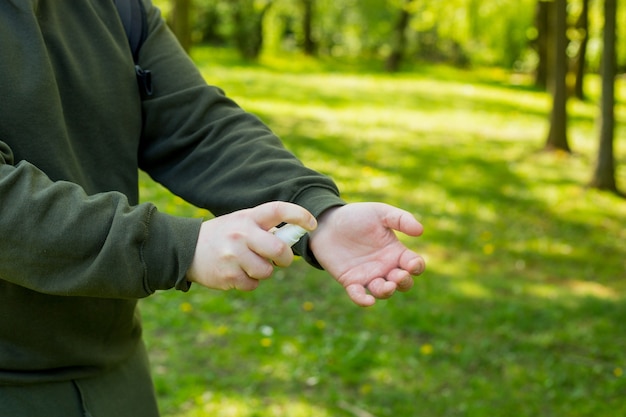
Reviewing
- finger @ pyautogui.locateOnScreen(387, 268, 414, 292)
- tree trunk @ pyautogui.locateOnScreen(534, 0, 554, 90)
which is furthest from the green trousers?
tree trunk @ pyautogui.locateOnScreen(534, 0, 554, 90)

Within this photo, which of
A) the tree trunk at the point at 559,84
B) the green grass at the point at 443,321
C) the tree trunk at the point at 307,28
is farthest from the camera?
the tree trunk at the point at 307,28

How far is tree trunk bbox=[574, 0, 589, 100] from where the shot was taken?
15674 millimetres

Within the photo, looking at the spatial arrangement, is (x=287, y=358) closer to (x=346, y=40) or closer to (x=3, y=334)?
(x=3, y=334)

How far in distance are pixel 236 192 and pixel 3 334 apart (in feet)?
1.72

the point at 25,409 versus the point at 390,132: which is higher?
the point at 25,409

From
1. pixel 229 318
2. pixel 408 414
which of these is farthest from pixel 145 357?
pixel 229 318

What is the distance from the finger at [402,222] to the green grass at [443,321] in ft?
9.88

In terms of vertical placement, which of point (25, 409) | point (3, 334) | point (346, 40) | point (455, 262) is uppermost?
point (3, 334)

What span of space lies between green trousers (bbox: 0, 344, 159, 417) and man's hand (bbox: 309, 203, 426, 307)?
508 mm

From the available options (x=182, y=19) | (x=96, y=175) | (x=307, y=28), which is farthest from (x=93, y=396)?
(x=307, y=28)

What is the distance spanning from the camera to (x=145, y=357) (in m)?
1.85

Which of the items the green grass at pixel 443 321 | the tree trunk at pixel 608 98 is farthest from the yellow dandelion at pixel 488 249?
the tree trunk at pixel 608 98

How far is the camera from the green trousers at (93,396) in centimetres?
147

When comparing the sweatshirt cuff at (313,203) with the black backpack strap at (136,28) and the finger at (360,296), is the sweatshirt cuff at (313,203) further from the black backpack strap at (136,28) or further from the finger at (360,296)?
the black backpack strap at (136,28)
